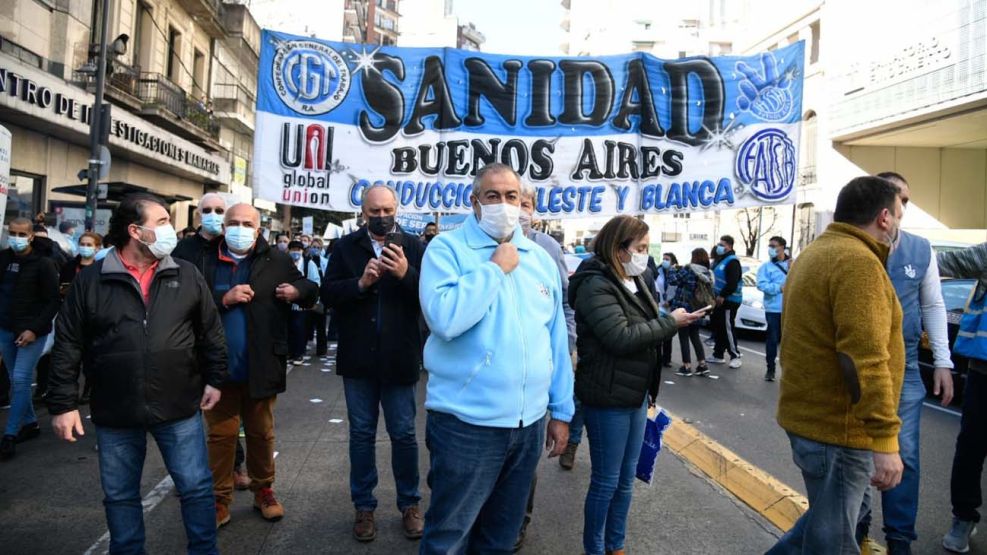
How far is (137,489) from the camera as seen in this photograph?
3.24m

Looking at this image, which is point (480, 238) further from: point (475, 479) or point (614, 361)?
Answer: point (614, 361)

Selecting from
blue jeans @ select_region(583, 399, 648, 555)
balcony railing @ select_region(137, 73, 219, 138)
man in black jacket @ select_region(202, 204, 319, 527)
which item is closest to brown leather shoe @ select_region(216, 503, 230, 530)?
man in black jacket @ select_region(202, 204, 319, 527)

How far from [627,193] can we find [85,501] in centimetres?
497

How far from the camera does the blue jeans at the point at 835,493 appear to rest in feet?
8.82

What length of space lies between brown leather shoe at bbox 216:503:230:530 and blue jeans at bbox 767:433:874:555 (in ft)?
10.0

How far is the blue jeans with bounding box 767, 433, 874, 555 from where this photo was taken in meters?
2.69

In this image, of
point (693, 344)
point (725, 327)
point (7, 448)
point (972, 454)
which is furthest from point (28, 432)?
point (725, 327)

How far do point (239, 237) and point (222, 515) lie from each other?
5.21 ft

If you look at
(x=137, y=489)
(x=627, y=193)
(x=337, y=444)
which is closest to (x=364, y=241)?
(x=137, y=489)

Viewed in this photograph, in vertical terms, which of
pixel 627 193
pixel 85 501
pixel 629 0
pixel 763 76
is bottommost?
pixel 85 501

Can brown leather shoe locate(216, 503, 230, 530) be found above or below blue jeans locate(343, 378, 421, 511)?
below

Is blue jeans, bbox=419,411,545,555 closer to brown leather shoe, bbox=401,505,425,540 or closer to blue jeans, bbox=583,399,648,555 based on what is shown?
blue jeans, bbox=583,399,648,555

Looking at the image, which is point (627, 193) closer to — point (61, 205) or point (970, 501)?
point (970, 501)

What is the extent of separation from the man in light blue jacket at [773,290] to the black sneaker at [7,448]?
8.28 m
